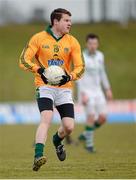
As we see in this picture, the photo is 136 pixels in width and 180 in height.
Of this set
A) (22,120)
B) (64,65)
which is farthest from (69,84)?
(22,120)

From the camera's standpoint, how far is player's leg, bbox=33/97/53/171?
37.6 feet

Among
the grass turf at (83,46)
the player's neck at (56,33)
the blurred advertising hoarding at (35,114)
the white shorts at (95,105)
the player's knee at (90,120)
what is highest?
the player's neck at (56,33)

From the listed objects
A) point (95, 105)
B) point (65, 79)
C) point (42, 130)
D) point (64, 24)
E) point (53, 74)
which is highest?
point (64, 24)

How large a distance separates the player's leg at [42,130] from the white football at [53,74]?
1.24 ft

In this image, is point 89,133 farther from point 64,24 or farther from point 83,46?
point 83,46

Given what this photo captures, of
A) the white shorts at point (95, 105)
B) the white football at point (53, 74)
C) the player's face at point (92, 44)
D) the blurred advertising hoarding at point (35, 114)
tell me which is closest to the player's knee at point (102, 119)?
the white shorts at point (95, 105)

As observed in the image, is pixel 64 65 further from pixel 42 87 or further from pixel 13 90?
pixel 13 90

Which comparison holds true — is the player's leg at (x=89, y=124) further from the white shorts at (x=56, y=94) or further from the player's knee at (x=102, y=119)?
the white shorts at (x=56, y=94)

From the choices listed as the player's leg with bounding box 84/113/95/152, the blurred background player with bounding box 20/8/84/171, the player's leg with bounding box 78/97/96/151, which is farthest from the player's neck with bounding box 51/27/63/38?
the player's leg with bounding box 78/97/96/151

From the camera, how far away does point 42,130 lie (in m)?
11.7

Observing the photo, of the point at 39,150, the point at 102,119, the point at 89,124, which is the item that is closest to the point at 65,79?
the point at 39,150

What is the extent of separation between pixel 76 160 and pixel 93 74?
5.02 m

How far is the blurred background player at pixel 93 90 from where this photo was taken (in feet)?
59.5

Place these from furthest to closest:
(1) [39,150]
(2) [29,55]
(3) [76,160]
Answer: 1. (3) [76,160]
2. (2) [29,55]
3. (1) [39,150]
